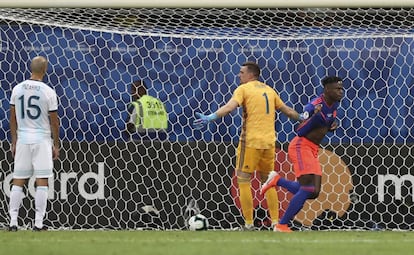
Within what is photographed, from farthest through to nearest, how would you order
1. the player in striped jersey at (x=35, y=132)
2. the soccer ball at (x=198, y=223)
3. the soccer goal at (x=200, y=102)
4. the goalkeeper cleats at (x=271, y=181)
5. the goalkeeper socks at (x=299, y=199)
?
the soccer goal at (x=200, y=102) → the soccer ball at (x=198, y=223) → the goalkeeper cleats at (x=271, y=181) → the goalkeeper socks at (x=299, y=199) → the player in striped jersey at (x=35, y=132)

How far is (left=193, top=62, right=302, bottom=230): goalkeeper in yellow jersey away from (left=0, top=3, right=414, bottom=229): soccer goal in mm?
915

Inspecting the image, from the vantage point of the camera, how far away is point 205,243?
31.2 feet

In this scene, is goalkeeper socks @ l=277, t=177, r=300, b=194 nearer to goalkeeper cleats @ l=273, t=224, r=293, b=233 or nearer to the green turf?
goalkeeper cleats @ l=273, t=224, r=293, b=233

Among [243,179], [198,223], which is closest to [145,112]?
[198,223]

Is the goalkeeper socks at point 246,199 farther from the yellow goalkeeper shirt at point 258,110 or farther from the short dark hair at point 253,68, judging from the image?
the short dark hair at point 253,68

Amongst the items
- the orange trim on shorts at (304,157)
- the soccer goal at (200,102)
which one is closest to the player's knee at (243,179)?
the orange trim on shorts at (304,157)

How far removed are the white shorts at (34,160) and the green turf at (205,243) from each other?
558 mm

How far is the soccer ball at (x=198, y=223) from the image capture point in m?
12.0

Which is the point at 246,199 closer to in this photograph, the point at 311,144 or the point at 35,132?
the point at 311,144

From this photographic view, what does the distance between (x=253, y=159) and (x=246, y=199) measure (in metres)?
0.39

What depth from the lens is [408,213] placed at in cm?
1262

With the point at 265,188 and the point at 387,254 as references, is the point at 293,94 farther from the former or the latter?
the point at 387,254

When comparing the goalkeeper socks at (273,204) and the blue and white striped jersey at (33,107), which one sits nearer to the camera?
the blue and white striped jersey at (33,107)

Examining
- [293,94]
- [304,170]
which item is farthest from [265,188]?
[293,94]
